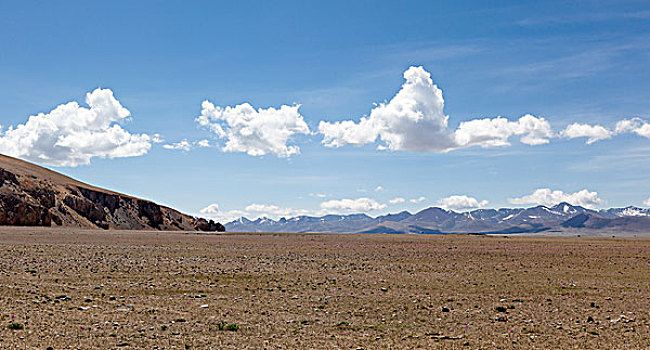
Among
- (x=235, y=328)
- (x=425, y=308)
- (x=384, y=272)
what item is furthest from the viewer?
(x=384, y=272)

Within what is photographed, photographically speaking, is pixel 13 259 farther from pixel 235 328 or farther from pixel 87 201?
pixel 87 201

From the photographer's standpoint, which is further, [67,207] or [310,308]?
[67,207]

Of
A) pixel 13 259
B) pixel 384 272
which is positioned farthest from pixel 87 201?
pixel 384 272

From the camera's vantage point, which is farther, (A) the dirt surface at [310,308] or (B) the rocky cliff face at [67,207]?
(B) the rocky cliff face at [67,207]

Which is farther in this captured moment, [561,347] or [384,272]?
A: [384,272]

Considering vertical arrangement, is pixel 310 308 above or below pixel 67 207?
below

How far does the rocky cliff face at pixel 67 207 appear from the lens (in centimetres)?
12094

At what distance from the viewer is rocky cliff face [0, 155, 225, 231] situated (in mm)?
120938

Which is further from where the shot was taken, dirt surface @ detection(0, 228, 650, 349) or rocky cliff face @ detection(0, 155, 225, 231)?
rocky cliff face @ detection(0, 155, 225, 231)

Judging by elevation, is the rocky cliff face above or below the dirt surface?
above

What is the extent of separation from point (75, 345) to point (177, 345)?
2.31 m

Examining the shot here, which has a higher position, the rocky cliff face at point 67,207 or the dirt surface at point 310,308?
the rocky cliff face at point 67,207

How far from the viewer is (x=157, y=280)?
2428 centimetres

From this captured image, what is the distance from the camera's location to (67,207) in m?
140
